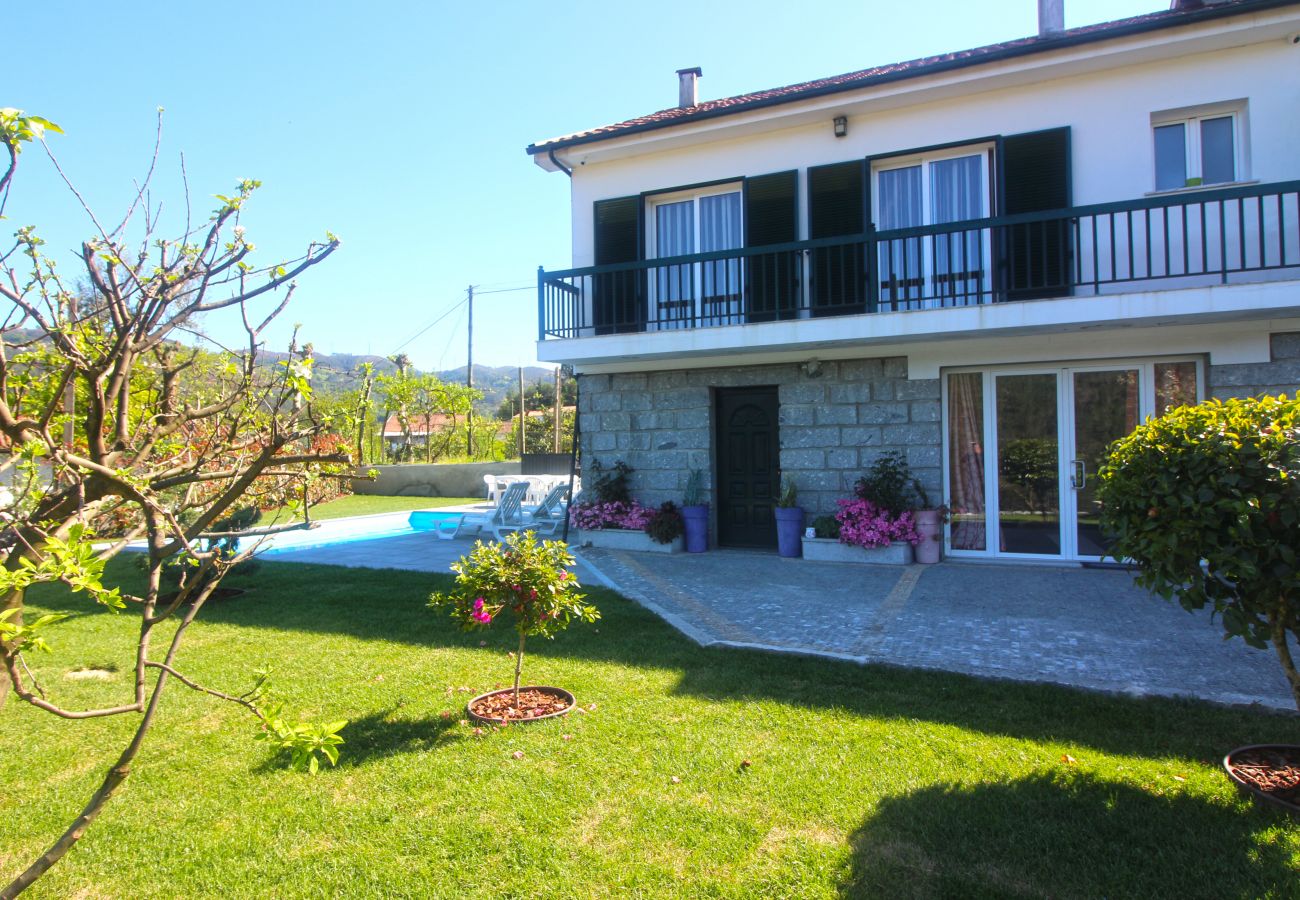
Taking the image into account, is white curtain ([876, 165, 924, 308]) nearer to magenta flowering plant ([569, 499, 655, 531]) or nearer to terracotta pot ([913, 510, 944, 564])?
terracotta pot ([913, 510, 944, 564])

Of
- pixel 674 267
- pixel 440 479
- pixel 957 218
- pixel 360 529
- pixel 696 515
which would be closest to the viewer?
pixel 957 218

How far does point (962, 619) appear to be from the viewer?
6.79 metres

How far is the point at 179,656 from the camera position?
19.7 ft

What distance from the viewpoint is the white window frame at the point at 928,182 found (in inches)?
383

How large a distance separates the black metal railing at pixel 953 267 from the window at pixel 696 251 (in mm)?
31

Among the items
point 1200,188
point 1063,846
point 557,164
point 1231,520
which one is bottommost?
point 1063,846

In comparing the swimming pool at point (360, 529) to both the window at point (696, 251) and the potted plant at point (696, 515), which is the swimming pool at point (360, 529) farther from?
the window at point (696, 251)

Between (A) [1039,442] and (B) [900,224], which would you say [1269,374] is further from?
(B) [900,224]

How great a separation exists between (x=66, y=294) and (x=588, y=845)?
271 centimetres

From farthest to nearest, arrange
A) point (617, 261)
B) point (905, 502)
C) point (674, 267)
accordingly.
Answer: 1. point (617, 261)
2. point (674, 267)
3. point (905, 502)

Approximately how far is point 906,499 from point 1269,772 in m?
6.44

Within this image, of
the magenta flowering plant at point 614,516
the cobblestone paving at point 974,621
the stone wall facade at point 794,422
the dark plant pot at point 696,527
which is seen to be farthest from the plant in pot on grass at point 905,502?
the magenta flowering plant at point 614,516

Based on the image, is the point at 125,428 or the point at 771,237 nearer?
the point at 125,428

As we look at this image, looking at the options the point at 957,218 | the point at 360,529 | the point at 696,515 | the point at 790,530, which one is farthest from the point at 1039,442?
the point at 360,529
